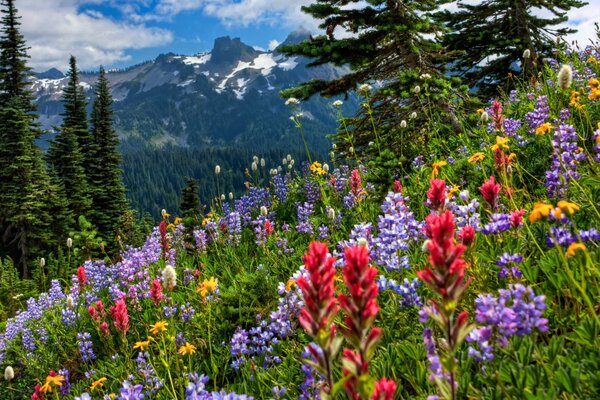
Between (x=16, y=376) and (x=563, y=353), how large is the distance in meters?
7.51

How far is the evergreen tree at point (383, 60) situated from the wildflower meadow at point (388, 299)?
111cm

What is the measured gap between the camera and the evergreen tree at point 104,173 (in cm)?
4944

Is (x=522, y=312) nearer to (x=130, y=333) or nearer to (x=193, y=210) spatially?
(x=130, y=333)

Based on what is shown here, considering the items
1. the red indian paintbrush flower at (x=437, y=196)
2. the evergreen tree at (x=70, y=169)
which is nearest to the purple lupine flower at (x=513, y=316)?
the red indian paintbrush flower at (x=437, y=196)

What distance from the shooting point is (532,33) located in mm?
14797

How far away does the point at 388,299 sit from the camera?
3.56m

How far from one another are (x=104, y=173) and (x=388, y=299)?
55072mm

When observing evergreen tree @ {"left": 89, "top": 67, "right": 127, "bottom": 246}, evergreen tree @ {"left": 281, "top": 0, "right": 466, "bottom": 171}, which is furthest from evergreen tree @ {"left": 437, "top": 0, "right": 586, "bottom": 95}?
evergreen tree @ {"left": 89, "top": 67, "right": 127, "bottom": 246}

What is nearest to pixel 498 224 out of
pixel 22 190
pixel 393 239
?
pixel 393 239

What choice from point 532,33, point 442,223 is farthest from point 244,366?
point 532,33

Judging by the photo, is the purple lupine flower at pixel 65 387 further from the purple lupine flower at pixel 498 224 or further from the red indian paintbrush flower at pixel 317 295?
the purple lupine flower at pixel 498 224

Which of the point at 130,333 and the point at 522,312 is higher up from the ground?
the point at 522,312

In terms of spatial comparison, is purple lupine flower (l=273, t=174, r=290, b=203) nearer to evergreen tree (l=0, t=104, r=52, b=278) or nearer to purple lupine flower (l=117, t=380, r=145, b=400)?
purple lupine flower (l=117, t=380, r=145, b=400)

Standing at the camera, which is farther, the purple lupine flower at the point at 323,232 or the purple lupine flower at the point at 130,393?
the purple lupine flower at the point at 323,232
